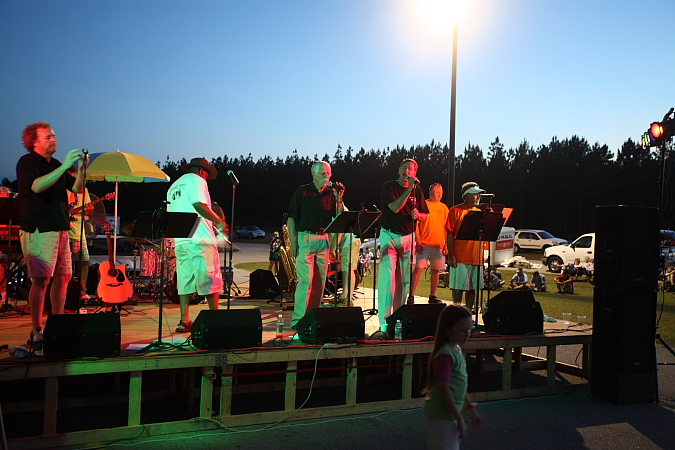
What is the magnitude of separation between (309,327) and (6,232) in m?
5.83

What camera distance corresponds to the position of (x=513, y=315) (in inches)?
260

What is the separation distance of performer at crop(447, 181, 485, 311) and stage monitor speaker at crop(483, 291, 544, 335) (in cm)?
100

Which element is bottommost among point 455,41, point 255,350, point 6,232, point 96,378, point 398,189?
point 96,378

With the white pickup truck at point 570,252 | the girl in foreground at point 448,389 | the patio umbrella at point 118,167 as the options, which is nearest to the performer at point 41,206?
the girl in foreground at point 448,389

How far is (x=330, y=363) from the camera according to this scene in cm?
710

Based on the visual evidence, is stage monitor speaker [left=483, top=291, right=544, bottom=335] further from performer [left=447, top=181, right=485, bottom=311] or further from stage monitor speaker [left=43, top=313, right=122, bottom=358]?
stage monitor speaker [left=43, top=313, right=122, bottom=358]

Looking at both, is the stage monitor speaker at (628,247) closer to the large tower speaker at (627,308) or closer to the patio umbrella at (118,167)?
the large tower speaker at (627,308)

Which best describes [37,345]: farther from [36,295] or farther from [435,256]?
[435,256]

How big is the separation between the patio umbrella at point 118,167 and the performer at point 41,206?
4.51 m

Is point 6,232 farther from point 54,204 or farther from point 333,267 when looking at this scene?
point 333,267

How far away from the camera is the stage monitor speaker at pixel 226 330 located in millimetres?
5055

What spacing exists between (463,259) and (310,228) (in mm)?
2266

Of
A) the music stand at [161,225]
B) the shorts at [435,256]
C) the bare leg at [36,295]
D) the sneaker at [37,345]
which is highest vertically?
the music stand at [161,225]

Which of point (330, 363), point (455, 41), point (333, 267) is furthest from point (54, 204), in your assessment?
point (455, 41)
